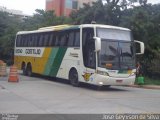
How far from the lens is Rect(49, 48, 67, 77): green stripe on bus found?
25031 mm

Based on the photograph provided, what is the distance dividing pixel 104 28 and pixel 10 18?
1749 inches

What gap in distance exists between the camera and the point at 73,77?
77.3 ft

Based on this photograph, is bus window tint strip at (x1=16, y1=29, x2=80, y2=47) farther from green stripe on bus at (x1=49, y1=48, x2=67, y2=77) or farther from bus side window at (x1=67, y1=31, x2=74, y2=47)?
green stripe on bus at (x1=49, y1=48, x2=67, y2=77)

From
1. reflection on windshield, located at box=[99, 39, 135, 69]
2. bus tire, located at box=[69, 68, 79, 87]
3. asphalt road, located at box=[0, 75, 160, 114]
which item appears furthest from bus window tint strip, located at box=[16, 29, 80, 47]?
asphalt road, located at box=[0, 75, 160, 114]

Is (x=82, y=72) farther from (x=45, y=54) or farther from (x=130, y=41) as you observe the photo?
(x=45, y=54)

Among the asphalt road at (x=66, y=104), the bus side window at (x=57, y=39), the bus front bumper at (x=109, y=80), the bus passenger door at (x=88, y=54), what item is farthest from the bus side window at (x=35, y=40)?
the asphalt road at (x=66, y=104)

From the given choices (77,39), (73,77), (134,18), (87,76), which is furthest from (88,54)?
(134,18)

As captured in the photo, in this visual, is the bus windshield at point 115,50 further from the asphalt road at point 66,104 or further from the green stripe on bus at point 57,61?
the green stripe on bus at point 57,61

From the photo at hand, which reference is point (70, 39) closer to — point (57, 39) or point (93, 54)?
point (57, 39)

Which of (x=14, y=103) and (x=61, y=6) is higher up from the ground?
(x=61, y=6)

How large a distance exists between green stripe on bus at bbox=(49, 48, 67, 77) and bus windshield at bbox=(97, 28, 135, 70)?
389 cm

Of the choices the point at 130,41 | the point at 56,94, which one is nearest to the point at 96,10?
the point at 130,41

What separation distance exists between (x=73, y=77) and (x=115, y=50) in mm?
3439

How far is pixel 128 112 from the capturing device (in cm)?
1338
